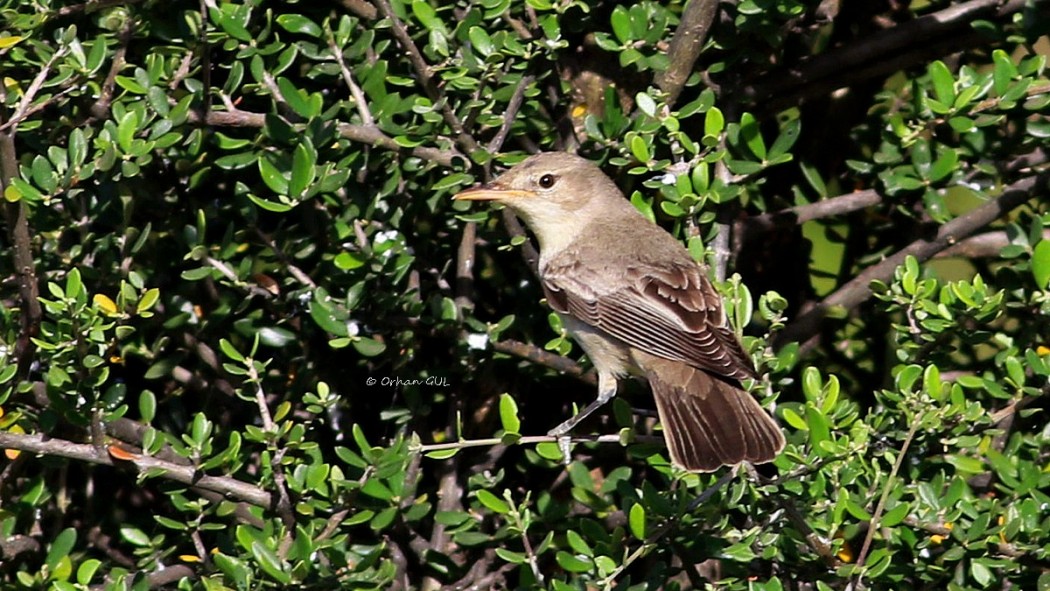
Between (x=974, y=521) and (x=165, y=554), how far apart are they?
1.89 m

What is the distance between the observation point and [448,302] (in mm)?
3525

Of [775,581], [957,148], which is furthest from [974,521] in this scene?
[957,148]

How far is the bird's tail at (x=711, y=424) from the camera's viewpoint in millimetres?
3297

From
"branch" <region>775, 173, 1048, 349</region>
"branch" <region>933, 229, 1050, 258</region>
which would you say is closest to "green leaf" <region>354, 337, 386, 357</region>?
"branch" <region>775, 173, 1048, 349</region>

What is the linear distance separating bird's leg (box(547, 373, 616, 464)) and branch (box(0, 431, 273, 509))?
0.71 metres

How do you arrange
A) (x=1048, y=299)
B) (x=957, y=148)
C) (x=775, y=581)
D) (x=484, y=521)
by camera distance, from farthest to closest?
(x=957, y=148)
(x=484, y=521)
(x=1048, y=299)
(x=775, y=581)

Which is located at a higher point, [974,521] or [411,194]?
[411,194]

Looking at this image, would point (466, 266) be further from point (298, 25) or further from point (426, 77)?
point (298, 25)

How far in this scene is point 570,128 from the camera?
3.80m

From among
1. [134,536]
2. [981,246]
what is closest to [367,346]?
[134,536]

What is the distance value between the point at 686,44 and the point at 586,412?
38.3 inches

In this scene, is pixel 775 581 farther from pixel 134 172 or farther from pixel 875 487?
pixel 134 172

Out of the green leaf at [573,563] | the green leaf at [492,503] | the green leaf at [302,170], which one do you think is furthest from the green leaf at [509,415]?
the green leaf at [302,170]

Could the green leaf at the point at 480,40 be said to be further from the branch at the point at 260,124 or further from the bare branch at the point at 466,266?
the bare branch at the point at 466,266
